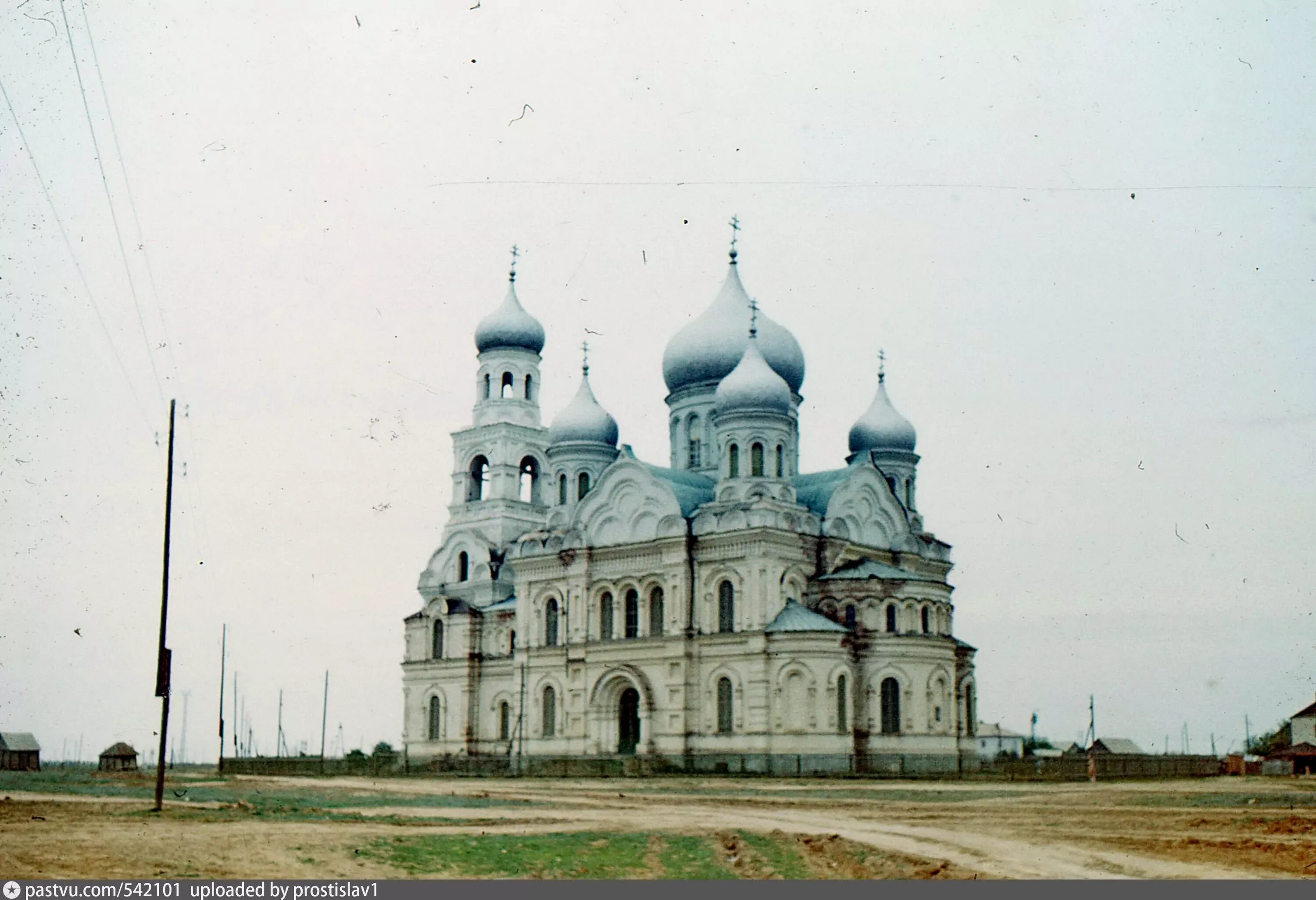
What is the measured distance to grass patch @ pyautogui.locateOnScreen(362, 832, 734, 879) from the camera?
15359 millimetres

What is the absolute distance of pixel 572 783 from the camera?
41156mm

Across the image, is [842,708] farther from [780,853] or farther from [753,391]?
[780,853]

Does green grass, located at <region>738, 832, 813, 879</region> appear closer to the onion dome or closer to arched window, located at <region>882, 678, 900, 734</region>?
arched window, located at <region>882, 678, 900, 734</region>

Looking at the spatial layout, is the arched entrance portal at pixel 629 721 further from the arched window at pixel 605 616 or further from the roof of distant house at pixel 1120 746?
the roof of distant house at pixel 1120 746

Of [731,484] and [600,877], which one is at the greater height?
[731,484]

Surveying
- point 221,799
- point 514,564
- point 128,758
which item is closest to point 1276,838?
point 221,799

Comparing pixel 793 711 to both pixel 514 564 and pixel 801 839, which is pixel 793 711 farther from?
pixel 801 839

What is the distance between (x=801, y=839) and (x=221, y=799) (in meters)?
13.9

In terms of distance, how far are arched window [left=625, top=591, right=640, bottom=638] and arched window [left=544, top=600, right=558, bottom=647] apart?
360 centimetres

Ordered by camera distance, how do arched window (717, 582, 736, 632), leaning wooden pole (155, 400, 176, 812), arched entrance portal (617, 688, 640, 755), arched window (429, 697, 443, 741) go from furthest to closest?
arched window (429, 697, 443, 741), arched entrance portal (617, 688, 640, 755), arched window (717, 582, 736, 632), leaning wooden pole (155, 400, 176, 812)

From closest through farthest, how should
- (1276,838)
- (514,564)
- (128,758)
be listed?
(1276,838) → (514,564) → (128,758)

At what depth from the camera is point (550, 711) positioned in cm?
5628

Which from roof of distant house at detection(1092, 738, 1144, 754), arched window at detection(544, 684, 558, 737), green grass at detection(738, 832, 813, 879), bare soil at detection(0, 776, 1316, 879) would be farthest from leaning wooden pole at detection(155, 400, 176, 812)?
roof of distant house at detection(1092, 738, 1144, 754)

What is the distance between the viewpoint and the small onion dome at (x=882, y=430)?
61.7m
